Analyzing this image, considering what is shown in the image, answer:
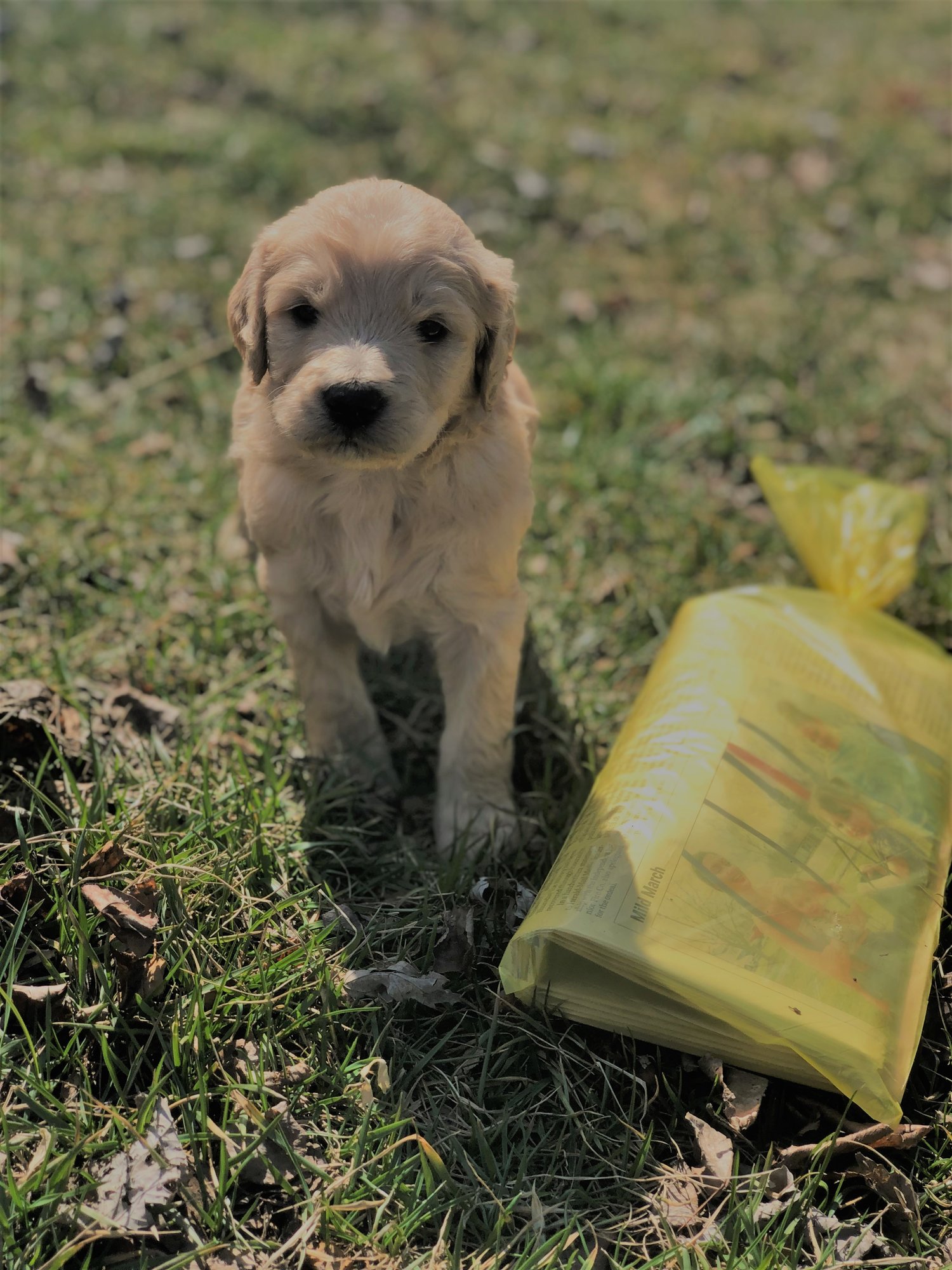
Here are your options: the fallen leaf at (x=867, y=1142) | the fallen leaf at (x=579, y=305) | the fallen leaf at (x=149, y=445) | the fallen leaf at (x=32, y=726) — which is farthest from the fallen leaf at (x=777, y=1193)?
the fallen leaf at (x=579, y=305)

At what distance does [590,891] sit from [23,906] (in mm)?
1340

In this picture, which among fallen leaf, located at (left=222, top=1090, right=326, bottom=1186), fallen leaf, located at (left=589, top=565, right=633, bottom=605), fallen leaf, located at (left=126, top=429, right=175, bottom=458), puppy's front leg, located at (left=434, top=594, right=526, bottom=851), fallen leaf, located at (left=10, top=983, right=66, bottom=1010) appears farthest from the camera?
fallen leaf, located at (left=126, top=429, right=175, bottom=458)

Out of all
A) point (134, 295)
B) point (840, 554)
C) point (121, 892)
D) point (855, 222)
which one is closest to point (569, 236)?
point (855, 222)

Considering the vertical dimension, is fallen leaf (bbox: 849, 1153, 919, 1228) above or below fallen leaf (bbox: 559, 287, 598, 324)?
below

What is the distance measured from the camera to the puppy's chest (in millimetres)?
2941

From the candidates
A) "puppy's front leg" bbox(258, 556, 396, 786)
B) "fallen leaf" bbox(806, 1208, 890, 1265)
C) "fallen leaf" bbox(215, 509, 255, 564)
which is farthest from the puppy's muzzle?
"fallen leaf" bbox(806, 1208, 890, 1265)

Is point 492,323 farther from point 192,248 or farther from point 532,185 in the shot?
point 532,185

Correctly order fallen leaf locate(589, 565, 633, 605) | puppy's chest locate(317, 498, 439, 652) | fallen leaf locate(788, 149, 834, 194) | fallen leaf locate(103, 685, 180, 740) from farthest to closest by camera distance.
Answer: fallen leaf locate(788, 149, 834, 194), fallen leaf locate(589, 565, 633, 605), fallen leaf locate(103, 685, 180, 740), puppy's chest locate(317, 498, 439, 652)

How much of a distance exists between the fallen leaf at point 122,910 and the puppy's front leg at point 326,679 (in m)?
0.85

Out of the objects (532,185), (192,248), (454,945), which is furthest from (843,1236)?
(532,185)

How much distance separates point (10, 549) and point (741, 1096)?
299 cm

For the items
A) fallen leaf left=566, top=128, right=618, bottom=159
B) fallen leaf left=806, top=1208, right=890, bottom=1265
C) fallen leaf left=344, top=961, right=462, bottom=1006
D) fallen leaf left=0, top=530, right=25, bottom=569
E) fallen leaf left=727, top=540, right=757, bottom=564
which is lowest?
fallen leaf left=806, top=1208, right=890, bottom=1265

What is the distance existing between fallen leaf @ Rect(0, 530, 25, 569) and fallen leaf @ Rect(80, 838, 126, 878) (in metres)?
1.49

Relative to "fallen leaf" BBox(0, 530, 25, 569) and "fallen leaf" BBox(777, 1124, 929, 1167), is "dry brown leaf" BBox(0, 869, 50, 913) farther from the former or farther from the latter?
"fallen leaf" BBox(777, 1124, 929, 1167)
